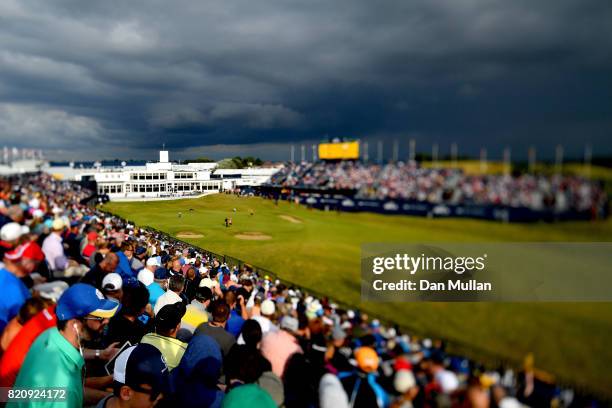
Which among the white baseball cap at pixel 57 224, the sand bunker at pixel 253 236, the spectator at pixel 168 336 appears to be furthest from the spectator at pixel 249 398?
the white baseball cap at pixel 57 224

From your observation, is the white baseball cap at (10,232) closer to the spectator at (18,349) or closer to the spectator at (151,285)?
the spectator at (151,285)

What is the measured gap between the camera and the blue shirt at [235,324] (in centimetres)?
421

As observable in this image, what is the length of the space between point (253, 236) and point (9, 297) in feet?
8.92

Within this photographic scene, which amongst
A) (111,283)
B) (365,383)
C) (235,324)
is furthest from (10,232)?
(365,383)

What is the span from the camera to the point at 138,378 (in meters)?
2.34

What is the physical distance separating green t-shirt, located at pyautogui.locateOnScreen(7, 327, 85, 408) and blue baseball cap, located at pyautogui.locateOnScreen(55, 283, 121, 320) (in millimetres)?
273

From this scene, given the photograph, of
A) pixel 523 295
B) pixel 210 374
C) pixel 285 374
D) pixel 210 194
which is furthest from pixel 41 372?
pixel 523 295

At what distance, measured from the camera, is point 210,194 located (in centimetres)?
461

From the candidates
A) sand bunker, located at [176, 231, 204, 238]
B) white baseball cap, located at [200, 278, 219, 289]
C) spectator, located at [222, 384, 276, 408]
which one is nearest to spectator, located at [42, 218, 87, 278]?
sand bunker, located at [176, 231, 204, 238]

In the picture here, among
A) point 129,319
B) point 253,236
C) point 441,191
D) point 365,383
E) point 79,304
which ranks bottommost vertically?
point 365,383

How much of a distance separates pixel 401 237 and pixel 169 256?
3.43 m

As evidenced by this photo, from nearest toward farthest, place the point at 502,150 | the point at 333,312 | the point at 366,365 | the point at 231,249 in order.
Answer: the point at 502,150, the point at 366,365, the point at 333,312, the point at 231,249

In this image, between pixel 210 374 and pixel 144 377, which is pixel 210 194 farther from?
pixel 144 377

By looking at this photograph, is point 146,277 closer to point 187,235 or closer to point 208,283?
point 187,235
